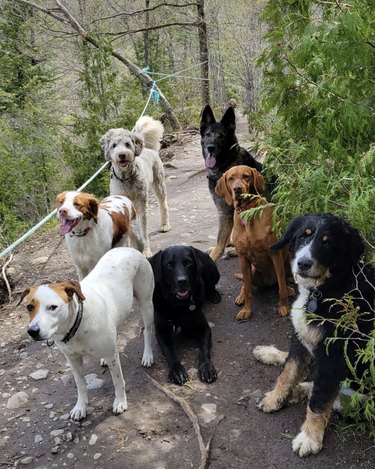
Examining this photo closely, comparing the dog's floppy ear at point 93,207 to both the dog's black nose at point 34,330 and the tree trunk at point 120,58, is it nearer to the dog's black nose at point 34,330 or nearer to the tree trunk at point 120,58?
the dog's black nose at point 34,330

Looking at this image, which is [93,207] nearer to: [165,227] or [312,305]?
[312,305]

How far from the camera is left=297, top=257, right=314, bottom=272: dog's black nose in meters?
2.51

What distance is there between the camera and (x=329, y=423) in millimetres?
2859

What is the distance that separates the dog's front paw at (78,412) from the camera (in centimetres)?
312

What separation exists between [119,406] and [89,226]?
169cm

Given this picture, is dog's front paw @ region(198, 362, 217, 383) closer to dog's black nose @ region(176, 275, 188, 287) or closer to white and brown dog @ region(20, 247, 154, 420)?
white and brown dog @ region(20, 247, 154, 420)

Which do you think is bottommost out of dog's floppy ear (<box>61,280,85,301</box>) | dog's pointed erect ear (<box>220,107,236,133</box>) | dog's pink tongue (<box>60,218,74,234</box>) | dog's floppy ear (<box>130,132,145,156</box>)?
dog's floppy ear (<box>61,280,85,301</box>)

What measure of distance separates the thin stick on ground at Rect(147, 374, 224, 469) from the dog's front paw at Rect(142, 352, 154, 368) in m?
0.13

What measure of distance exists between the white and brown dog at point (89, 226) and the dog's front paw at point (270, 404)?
204 cm

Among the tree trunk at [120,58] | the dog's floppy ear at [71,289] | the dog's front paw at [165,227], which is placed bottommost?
the dog's front paw at [165,227]

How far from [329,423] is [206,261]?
6.53ft

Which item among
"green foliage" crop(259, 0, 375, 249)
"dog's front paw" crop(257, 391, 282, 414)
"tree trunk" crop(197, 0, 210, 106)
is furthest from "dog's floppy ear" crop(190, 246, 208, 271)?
"tree trunk" crop(197, 0, 210, 106)

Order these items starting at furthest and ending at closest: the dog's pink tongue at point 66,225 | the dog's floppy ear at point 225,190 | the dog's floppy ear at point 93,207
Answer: the dog's floppy ear at point 225,190 < the dog's floppy ear at point 93,207 < the dog's pink tongue at point 66,225

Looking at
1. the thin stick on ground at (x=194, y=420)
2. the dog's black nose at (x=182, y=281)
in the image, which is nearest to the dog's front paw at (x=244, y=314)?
the dog's black nose at (x=182, y=281)
